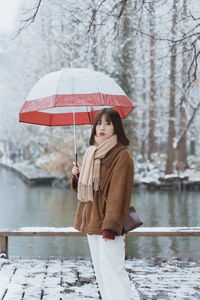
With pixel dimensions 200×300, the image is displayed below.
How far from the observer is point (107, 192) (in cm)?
404

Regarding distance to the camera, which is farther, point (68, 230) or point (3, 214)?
point (3, 214)

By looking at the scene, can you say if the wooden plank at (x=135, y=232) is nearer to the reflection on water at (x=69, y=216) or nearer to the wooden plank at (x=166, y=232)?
the wooden plank at (x=166, y=232)

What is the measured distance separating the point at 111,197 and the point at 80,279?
222 centimetres

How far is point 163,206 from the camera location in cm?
1870

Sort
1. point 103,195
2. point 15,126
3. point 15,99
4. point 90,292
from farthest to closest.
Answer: point 15,126
point 15,99
point 90,292
point 103,195

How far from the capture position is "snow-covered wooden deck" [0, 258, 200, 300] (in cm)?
523

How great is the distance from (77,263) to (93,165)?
2926mm

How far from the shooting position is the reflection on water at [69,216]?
1069 centimetres

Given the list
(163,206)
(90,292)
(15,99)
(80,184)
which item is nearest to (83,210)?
(80,184)

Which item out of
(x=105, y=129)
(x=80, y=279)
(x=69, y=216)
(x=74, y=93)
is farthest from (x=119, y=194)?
(x=69, y=216)

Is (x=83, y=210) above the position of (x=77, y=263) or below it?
above

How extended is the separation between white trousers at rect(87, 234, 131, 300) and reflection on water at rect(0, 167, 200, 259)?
5.95 m

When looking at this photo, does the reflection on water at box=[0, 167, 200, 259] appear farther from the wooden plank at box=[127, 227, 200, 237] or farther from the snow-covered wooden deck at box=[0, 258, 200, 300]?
the snow-covered wooden deck at box=[0, 258, 200, 300]

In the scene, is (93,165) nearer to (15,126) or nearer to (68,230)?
(68,230)
